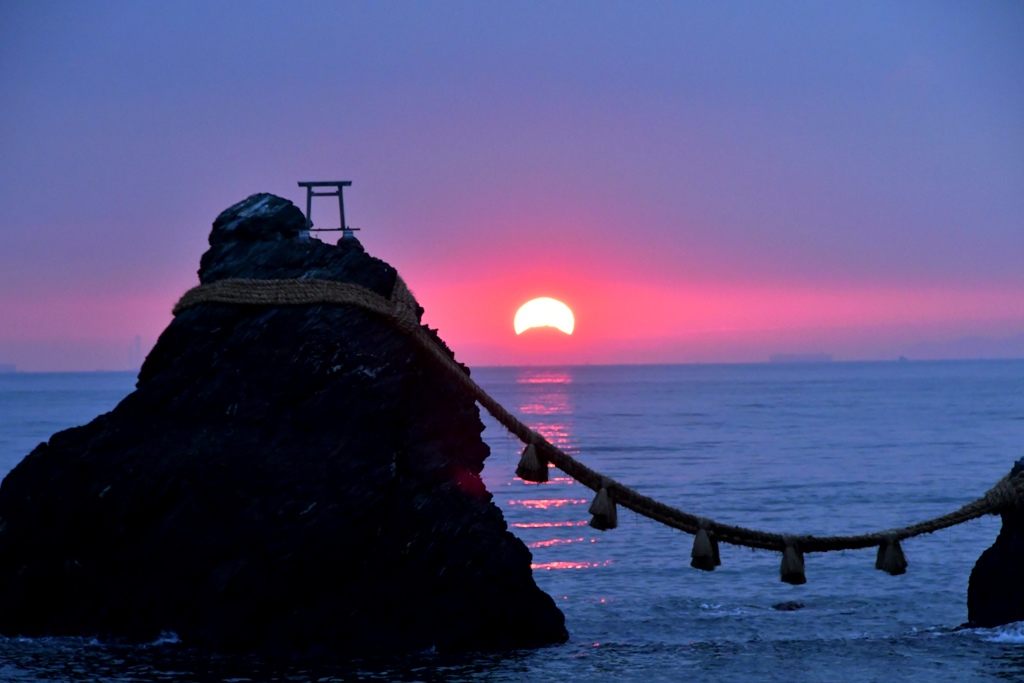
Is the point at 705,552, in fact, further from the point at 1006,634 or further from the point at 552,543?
the point at 552,543

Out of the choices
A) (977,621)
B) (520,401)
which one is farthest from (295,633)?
(520,401)

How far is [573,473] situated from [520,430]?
33.6 inches

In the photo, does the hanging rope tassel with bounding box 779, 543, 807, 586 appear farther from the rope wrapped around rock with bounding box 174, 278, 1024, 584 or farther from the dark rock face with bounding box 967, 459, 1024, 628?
the dark rock face with bounding box 967, 459, 1024, 628

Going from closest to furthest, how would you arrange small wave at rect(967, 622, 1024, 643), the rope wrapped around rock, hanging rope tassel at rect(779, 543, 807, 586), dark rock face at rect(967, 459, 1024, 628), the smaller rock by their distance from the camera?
the rope wrapped around rock
hanging rope tassel at rect(779, 543, 807, 586)
dark rock face at rect(967, 459, 1024, 628)
small wave at rect(967, 622, 1024, 643)
the smaller rock

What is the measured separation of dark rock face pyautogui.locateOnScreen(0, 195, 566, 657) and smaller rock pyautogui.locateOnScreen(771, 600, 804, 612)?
7073 millimetres

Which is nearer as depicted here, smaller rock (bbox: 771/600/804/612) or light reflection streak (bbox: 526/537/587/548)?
smaller rock (bbox: 771/600/804/612)

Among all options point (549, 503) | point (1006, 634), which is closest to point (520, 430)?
point (1006, 634)

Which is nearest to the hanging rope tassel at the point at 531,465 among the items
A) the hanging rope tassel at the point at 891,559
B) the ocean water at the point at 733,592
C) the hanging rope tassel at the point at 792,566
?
the ocean water at the point at 733,592

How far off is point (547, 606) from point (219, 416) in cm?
518

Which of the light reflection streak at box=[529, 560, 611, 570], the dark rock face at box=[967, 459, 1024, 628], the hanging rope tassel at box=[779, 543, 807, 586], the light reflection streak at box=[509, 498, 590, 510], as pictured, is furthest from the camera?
the light reflection streak at box=[509, 498, 590, 510]

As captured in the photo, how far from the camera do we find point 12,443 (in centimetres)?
6606

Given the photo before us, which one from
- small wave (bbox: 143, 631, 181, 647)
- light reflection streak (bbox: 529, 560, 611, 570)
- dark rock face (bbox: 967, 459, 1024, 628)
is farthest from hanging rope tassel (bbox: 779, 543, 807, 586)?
light reflection streak (bbox: 529, 560, 611, 570)

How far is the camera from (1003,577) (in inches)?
560

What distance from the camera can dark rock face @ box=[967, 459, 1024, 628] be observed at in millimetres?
13875
